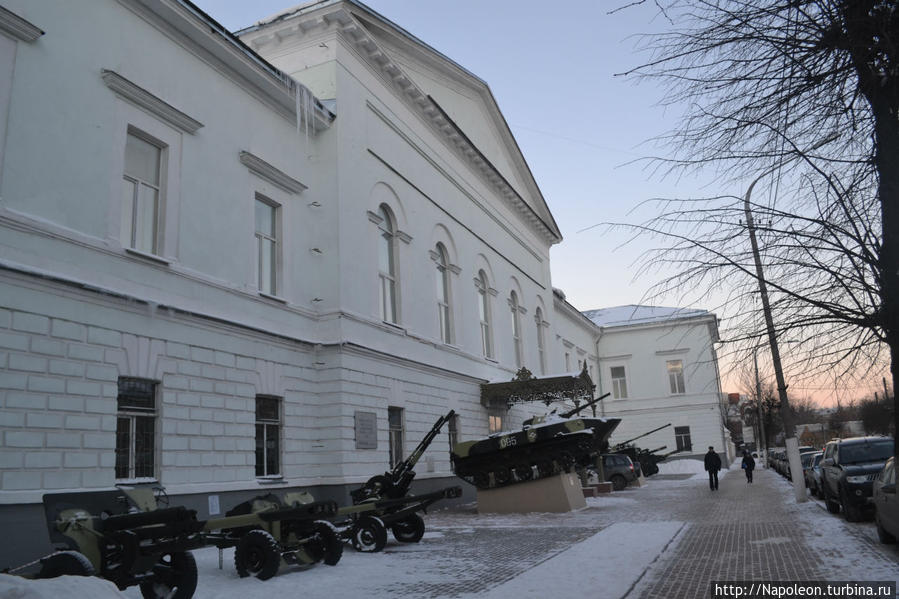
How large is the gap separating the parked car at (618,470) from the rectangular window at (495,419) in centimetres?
520

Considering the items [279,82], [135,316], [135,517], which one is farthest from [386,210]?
[135,517]

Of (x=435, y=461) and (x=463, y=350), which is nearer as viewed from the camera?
(x=435, y=461)

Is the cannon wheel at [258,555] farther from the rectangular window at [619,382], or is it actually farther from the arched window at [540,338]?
the rectangular window at [619,382]

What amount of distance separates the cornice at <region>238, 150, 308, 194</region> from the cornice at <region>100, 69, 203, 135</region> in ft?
5.00

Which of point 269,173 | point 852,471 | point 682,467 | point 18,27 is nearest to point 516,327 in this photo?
point 269,173

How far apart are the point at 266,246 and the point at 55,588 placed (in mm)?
12679

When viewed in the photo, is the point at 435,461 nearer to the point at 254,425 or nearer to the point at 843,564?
the point at 254,425

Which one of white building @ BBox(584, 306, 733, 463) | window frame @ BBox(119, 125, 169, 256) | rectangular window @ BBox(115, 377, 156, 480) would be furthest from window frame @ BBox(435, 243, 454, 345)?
white building @ BBox(584, 306, 733, 463)

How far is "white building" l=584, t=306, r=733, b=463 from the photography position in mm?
51938

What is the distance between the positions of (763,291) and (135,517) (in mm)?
6774

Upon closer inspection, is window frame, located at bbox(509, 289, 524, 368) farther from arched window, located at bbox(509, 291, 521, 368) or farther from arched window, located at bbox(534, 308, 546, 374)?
arched window, located at bbox(534, 308, 546, 374)

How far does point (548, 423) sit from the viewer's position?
774 inches

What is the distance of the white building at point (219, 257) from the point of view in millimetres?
11062

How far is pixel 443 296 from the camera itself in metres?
25.3
